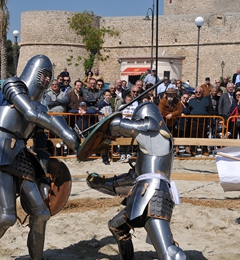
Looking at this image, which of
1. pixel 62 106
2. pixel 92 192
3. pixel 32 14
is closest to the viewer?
pixel 92 192

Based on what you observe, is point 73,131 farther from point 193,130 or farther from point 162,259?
point 193,130

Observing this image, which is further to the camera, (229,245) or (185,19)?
(185,19)

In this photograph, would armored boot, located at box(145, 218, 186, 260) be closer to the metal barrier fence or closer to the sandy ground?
the sandy ground

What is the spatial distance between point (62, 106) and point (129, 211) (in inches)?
241

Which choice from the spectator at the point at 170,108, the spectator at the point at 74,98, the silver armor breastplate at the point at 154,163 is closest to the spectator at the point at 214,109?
the spectator at the point at 170,108

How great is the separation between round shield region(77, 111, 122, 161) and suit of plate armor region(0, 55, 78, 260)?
16 centimetres

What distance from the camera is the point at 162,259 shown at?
11.8 feet

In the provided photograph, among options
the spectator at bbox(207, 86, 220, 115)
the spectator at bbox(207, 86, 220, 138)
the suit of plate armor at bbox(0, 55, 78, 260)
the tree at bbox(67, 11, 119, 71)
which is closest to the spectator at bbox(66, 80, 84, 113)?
the spectator at bbox(207, 86, 220, 138)

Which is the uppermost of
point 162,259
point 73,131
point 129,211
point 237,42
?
point 237,42

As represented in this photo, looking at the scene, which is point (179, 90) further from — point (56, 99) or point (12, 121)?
point (12, 121)

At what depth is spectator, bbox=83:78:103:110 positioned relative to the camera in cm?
998

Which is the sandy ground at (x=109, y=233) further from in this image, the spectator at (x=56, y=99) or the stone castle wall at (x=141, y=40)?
the stone castle wall at (x=141, y=40)

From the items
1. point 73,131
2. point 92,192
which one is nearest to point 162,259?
point 73,131

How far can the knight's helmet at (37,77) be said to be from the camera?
164 inches
